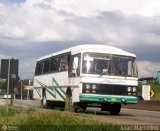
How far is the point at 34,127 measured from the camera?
49.3 ft

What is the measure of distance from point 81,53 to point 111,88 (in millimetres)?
2186

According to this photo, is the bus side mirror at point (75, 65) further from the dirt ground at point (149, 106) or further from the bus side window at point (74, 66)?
the dirt ground at point (149, 106)

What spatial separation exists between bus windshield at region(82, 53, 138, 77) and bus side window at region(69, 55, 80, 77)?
0.57 metres

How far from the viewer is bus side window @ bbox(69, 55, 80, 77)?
87.1 ft

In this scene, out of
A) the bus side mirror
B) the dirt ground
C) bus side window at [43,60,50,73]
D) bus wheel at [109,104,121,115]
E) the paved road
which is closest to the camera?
the paved road

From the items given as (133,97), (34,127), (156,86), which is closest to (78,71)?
(133,97)

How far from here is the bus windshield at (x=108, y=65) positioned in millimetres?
25984

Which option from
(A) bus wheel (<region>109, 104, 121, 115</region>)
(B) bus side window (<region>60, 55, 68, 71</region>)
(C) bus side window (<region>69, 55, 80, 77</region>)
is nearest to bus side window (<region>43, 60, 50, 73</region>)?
(B) bus side window (<region>60, 55, 68, 71</region>)

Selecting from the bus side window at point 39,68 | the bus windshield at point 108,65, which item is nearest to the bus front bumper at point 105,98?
the bus windshield at point 108,65

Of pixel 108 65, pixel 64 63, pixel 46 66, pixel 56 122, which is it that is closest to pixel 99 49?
pixel 108 65

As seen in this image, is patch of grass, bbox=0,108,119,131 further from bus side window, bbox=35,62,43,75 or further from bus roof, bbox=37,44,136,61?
bus side window, bbox=35,62,43,75

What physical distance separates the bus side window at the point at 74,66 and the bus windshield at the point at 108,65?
57 centimetres

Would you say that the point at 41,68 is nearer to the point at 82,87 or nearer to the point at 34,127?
the point at 82,87

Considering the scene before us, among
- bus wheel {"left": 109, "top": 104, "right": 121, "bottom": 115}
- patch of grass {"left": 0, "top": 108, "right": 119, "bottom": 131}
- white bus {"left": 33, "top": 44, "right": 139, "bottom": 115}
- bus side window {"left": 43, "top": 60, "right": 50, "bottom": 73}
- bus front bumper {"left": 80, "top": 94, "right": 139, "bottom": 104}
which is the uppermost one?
bus side window {"left": 43, "top": 60, "right": 50, "bottom": 73}
